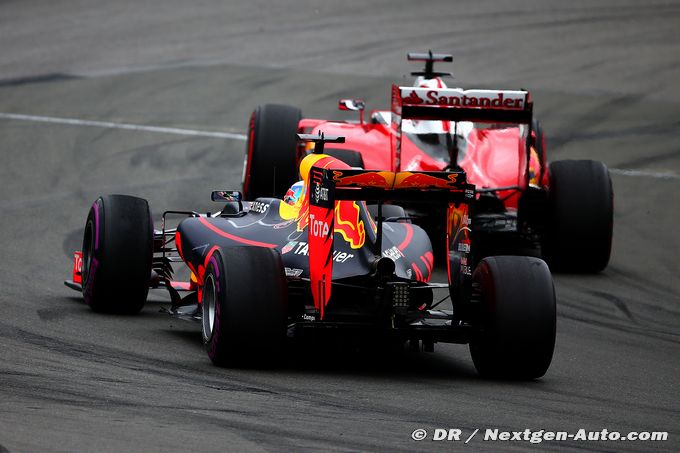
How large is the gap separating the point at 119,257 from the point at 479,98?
4.62 metres

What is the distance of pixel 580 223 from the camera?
15602 mm

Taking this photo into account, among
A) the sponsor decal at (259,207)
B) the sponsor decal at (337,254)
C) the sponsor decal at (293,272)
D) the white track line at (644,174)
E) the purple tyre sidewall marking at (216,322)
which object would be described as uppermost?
the white track line at (644,174)

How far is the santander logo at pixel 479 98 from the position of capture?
48.2ft

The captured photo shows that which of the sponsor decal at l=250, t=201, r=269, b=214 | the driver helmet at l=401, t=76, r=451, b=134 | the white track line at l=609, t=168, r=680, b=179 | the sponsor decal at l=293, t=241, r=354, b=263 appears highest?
the driver helmet at l=401, t=76, r=451, b=134

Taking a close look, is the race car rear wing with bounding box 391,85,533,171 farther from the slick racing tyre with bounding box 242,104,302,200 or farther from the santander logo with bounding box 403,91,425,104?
the slick racing tyre with bounding box 242,104,302,200

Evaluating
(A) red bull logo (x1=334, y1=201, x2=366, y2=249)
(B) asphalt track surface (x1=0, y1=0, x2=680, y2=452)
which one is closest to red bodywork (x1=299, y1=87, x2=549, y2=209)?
(B) asphalt track surface (x1=0, y1=0, x2=680, y2=452)

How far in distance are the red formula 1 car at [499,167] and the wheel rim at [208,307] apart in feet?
17.0

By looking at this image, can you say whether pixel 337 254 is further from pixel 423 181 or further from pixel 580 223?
pixel 580 223

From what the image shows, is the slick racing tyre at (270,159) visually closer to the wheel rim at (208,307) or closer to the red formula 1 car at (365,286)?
the red formula 1 car at (365,286)

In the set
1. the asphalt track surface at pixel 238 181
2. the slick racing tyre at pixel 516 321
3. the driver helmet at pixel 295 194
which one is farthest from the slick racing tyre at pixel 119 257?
the slick racing tyre at pixel 516 321

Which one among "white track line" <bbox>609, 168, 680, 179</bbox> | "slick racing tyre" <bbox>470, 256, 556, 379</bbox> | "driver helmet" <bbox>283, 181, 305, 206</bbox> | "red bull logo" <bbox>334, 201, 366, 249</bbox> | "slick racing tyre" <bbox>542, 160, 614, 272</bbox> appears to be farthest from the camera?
"white track line" <bbox>609, 168, 680, 179</bbox>

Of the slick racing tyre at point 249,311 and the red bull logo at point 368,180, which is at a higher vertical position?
the red bull logo at point 368,180

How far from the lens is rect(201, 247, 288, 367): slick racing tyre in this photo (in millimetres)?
9586

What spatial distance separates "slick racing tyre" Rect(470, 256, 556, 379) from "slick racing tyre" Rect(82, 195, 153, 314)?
325 cm
